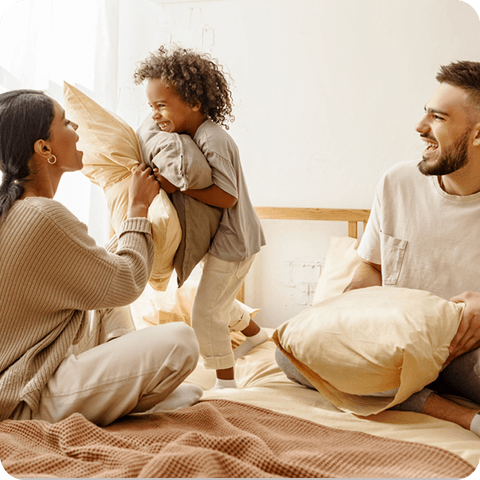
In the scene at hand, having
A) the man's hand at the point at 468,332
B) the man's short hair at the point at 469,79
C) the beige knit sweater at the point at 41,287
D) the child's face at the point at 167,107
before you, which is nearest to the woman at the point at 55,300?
the beige knit sweater at the point at 41,287

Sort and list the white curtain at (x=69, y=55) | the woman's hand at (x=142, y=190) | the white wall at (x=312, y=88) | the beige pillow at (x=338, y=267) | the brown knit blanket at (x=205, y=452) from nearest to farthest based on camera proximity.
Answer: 1. the brown knit blanket at (x=205, y=452)
2. the woman's hand at (x=142, y=190)
3. the white curtain at (x=69, y=55)
4. the beige pillow at (x=338, y=267)
5. the white wall at (x=312, y=88)

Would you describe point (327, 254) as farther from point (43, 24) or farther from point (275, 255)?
point (43, 24)

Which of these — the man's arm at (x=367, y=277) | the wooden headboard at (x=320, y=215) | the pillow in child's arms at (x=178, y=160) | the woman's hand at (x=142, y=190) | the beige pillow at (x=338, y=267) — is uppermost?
the pillow in child's arms at (x=178, y=160)

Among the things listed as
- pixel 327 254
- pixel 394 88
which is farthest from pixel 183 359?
pixel 394 88

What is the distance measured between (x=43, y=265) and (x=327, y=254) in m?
1.53

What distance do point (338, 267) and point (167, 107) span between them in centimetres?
110

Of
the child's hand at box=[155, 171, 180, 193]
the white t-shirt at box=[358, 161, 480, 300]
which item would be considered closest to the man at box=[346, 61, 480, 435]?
the white t-shirt at box=[358, 161, 480, 300]

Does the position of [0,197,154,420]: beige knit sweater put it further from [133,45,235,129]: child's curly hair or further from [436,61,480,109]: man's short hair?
[436,61,480,109]: man's short hair

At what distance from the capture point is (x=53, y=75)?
2.03 meters

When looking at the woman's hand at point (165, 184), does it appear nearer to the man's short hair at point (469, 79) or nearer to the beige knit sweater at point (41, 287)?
the beige knit sweater at point (41, 287)

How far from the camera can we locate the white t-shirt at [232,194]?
1.37 meters

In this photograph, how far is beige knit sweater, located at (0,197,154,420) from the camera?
37.9 inches

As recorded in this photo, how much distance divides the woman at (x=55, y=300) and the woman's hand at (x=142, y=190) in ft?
0.43

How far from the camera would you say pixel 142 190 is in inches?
50.5
